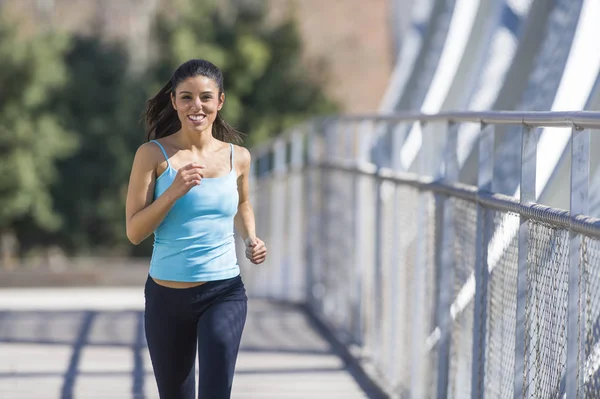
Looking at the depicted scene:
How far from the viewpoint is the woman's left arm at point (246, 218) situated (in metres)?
4.27

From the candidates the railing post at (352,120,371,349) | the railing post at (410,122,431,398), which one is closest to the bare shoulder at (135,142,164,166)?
the railing post at (410,122,431,398)

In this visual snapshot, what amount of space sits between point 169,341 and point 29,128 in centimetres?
2386

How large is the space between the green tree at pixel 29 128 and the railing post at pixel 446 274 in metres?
22.4

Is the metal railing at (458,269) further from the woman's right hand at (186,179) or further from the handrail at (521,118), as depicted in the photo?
the woman's right hand at (186,179)

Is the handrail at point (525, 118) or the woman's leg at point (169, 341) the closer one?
the handrail at point (525, 118)

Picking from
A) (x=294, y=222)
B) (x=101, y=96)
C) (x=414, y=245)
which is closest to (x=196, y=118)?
(x=414, y=245)

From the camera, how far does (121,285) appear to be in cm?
1560

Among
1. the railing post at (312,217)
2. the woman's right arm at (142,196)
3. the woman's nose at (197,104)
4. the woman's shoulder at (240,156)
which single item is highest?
the woman's nose at (197,104)

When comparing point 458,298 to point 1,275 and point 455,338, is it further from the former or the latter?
point 1,275

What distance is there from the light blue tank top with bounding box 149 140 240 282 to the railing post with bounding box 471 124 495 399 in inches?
39.2

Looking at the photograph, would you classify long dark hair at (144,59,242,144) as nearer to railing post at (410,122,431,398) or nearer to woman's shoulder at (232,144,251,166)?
woman's shoulder at (232,144,251,166)

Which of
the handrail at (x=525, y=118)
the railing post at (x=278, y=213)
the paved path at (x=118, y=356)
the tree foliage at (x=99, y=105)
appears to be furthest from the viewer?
the tree foliage at (x=99, y=105)

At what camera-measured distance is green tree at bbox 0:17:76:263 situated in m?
26.8

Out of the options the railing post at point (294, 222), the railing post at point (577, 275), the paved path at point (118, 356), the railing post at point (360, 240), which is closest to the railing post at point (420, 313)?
the paved path at point (118, 356)
